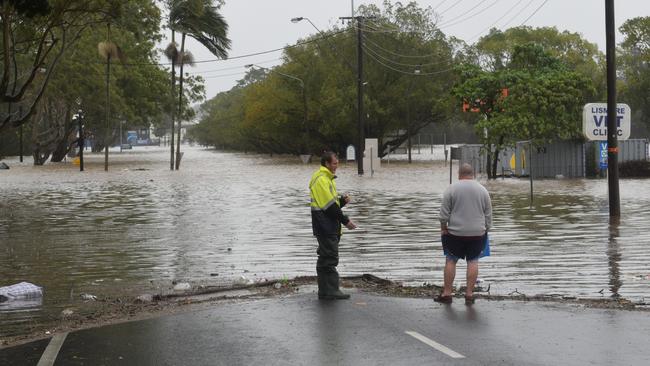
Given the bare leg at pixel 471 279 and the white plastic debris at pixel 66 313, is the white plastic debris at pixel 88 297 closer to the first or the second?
the white plastic debris at pixel 66 313

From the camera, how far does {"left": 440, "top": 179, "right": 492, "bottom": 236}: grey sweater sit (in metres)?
10.6

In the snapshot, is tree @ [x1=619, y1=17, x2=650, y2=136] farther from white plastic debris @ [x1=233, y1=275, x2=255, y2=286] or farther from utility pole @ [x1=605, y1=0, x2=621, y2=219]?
white plastic debris @ [x1=233, y1=275, x2=255, y2=286]

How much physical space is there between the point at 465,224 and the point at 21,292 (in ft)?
16.6

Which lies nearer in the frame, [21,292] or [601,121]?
[21,292]

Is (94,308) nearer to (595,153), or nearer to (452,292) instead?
(452,292)

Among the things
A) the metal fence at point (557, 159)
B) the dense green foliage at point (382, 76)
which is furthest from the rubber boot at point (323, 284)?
the dense green foliage at point (382, 76)

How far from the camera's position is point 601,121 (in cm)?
2069

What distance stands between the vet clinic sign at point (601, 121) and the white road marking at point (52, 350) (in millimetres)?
13890

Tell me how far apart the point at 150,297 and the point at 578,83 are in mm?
33749

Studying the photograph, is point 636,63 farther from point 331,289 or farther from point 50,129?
point 331,289

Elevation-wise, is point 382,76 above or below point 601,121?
above

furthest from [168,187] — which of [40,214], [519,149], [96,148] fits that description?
[96,148]

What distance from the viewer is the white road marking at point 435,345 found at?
7.92 metres

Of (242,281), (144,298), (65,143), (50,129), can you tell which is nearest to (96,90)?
(50,129)
